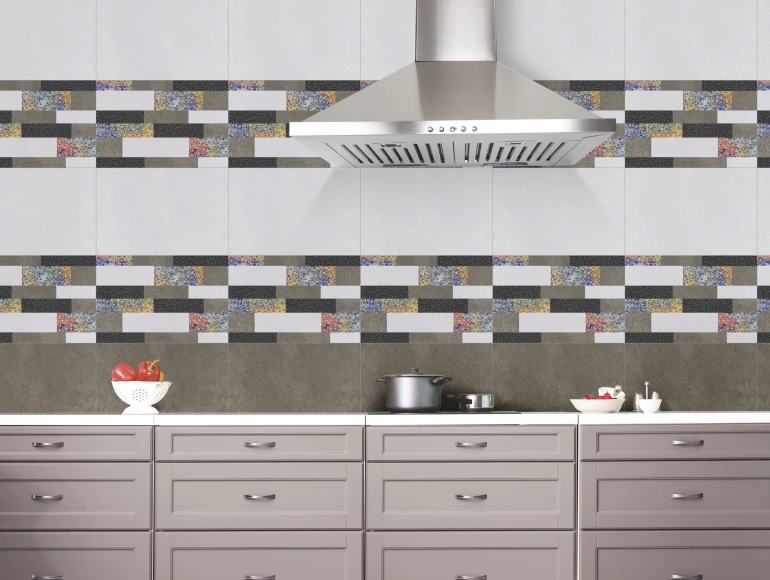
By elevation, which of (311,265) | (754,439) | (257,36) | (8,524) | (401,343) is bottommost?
(8,524)

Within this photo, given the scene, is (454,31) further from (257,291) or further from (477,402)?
(477,402)

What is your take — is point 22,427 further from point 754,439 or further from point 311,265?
point 754,439

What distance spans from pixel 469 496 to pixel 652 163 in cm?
183

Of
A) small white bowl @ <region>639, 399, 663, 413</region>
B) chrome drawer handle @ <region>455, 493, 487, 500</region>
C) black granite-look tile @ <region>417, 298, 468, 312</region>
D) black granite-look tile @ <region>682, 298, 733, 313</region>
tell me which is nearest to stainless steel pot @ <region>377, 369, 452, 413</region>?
chrome drawer handle @ <region>455, 493, 487, 500</region>

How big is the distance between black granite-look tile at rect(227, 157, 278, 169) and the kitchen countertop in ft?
4.12

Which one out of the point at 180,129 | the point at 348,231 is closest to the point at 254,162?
the point at 180,129

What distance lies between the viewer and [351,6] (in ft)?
14.2

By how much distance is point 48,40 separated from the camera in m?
4.31

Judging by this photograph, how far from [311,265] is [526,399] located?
1.19 metres

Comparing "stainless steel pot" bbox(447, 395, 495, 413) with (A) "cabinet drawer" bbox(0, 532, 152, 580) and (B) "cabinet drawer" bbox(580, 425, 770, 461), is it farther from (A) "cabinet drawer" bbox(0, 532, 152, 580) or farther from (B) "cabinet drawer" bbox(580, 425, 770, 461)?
(A) "cabinet drawer" bbox(0, 532, 152, 580)

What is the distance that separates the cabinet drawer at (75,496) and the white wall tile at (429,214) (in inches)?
58.3

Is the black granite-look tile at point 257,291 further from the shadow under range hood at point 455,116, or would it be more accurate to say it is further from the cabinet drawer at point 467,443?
the cabinet drawer at point 467,443

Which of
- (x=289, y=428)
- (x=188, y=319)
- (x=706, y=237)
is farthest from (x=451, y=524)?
(x=706, y=237)

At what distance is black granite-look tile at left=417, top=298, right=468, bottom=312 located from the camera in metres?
4.27
